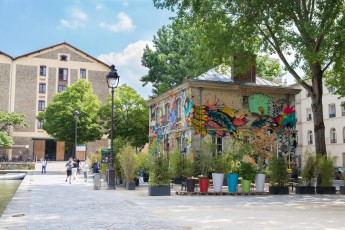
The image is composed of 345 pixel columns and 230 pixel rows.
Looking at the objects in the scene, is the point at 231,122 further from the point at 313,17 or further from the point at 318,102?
the point at 313,17

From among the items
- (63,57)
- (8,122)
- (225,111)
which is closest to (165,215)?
(225,111)

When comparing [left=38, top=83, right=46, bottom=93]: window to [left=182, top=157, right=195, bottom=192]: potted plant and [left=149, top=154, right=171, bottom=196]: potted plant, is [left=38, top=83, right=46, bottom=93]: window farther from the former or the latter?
[left=149, top=154, right=171, bottom=196]: potted plant

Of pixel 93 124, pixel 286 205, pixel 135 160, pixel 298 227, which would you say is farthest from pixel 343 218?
pixel 93 124

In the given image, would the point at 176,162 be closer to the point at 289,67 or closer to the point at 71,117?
the point at 289,67

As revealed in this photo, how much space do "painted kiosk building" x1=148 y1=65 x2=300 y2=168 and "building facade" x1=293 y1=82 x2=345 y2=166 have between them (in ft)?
53.1

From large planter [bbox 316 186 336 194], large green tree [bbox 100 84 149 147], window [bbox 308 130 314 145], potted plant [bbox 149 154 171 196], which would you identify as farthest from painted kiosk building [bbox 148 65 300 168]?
window [bbox 308 130 314 145]

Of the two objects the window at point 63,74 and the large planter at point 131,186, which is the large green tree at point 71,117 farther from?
the large planter at point 131,186

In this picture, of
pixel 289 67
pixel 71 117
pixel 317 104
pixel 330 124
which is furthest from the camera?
pixel 330 124

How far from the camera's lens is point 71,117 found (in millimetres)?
38281

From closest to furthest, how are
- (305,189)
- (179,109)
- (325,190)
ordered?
(305,189)
(325,190)
(179,109)

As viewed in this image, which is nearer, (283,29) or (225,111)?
(283,29)

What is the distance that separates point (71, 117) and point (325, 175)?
1051 inches

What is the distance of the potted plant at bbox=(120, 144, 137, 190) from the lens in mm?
17984

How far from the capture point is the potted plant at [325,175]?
56.9 ft
